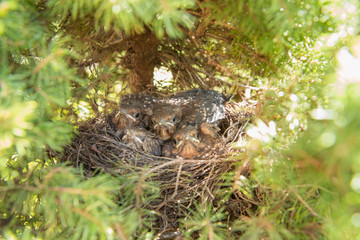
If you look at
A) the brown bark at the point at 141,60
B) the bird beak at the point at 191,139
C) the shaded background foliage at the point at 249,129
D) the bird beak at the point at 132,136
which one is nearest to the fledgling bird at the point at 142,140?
the bird beak at the point at 132,136

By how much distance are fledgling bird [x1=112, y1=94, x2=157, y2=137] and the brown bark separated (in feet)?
0.50

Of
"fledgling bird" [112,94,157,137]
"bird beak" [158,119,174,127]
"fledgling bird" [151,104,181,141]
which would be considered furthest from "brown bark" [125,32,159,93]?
"bird beak" [158,119,174,127]

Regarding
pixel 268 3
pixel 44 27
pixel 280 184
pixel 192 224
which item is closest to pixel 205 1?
pixel 268 3

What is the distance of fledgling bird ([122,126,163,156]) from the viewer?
5.73ft

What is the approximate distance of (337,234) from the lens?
2.26ft

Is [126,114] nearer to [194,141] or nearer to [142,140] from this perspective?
[142,140]

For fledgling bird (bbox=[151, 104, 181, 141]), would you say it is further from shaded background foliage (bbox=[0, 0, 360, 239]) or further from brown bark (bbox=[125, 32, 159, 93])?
shaded background foliage (bbox=[0, 0, 360, 239])

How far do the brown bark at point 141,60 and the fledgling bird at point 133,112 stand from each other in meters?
0.15

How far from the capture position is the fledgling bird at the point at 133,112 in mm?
1905

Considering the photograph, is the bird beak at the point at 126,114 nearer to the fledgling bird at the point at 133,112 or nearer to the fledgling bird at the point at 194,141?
the fledgling bird at the point at 133,112

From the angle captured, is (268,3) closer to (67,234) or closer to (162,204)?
(162,204)

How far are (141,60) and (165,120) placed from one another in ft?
1.46

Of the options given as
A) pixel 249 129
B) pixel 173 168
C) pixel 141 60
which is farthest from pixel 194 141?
pixel 249 129

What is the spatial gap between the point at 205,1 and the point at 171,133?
103 centimetres
